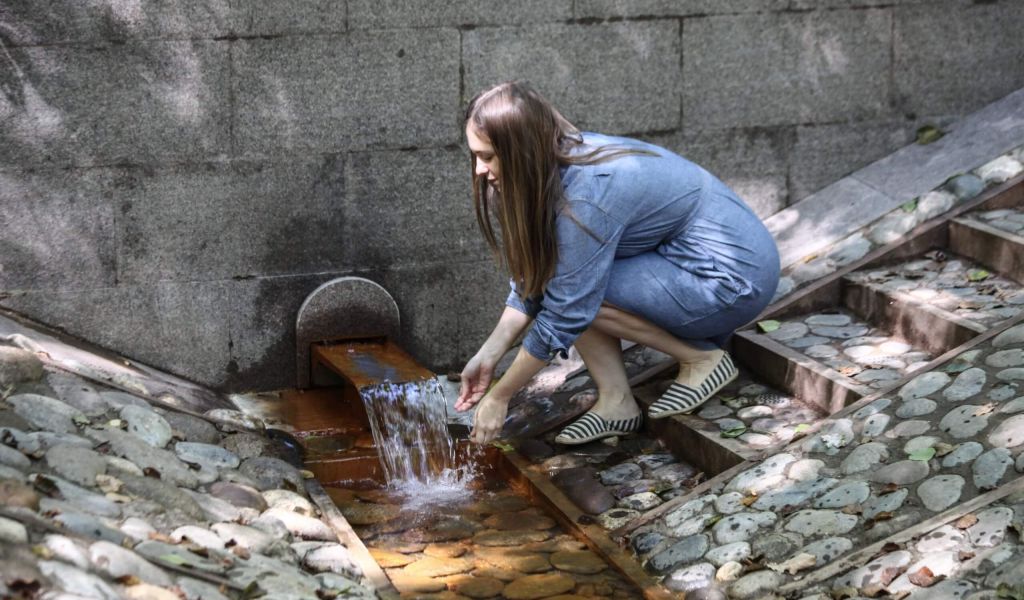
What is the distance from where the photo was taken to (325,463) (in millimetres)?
5367

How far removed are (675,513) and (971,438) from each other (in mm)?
1054

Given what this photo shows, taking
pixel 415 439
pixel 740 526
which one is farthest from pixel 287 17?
pixel 740 526

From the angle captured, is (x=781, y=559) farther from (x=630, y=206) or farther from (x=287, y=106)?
(x=287, y=106)

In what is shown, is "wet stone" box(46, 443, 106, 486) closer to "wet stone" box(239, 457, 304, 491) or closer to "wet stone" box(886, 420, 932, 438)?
"wet stone" box(239, 457, 304, 491)

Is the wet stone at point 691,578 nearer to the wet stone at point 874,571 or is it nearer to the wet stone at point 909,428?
the wet stone at point 874,571

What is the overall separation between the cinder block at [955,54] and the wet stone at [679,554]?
330 cm

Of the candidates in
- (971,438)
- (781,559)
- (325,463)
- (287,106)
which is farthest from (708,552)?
(287,106)

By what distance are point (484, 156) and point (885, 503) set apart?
1.77 m

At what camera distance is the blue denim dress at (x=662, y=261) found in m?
4.55

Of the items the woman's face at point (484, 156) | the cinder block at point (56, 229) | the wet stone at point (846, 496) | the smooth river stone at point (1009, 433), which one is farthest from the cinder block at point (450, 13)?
the smooth river stone at point (1009, 433)

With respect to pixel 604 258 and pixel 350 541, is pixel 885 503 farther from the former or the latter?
pixel 350 541

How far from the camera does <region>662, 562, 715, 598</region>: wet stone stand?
4.14 m

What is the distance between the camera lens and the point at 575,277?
4.52 metres

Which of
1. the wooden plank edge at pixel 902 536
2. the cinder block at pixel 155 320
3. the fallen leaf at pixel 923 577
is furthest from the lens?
the cinder block at pixel 155 320
